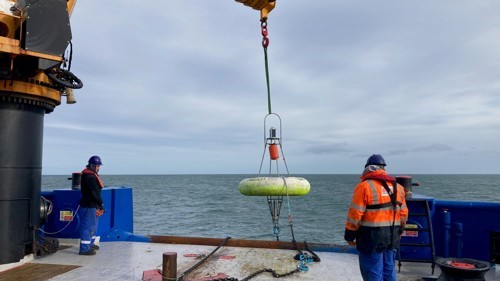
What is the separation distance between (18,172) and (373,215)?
221 inches

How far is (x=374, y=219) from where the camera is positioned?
14.2ft

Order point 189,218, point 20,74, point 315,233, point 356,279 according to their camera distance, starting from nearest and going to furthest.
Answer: point 356,279
point 20,74
point 315,233
point 189,218

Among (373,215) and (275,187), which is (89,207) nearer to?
(275,187)

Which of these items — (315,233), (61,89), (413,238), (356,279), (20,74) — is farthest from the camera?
(315,233)

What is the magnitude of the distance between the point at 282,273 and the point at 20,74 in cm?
511

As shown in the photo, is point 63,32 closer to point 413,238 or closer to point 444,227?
point 413,238

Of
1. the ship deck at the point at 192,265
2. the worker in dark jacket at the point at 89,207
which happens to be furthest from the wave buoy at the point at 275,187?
the worker in dark jacket at the point at 89,207

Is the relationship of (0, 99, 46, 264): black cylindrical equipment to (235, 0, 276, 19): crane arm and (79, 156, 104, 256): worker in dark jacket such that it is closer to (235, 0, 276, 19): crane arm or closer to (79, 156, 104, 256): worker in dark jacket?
(79, 156, 104, 256): worker in dark jacket

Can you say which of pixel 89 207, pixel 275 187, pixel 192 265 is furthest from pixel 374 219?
pixel 89 207

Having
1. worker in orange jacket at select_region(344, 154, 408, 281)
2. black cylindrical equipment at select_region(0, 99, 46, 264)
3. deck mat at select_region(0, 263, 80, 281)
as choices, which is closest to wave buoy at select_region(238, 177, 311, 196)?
worker in orange jacket at select_region(344, 154, 408, 281)

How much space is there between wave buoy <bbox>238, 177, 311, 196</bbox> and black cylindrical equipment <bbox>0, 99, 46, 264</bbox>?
372cm

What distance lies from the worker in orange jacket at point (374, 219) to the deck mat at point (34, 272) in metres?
4.45

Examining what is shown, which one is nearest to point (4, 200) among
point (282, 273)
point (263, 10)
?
point (282, 273)

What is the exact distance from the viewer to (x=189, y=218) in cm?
3238
